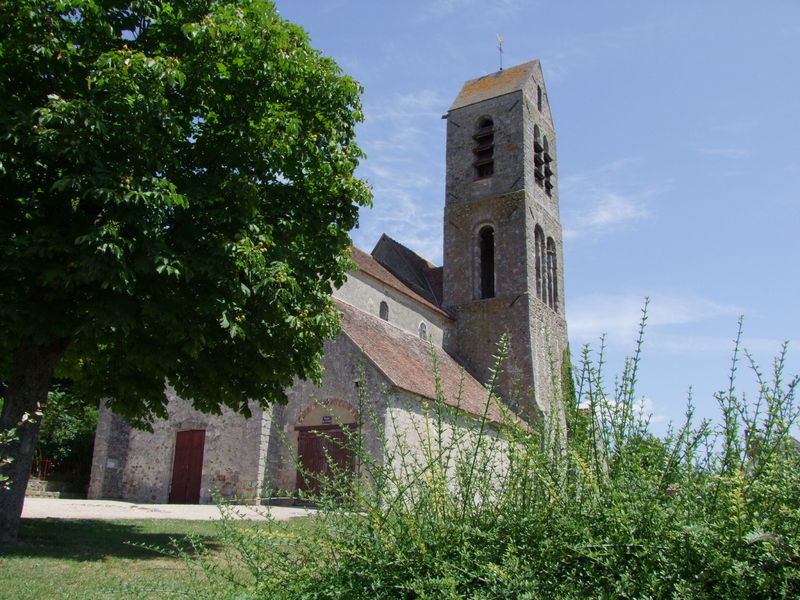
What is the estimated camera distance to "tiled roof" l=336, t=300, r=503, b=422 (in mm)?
16370

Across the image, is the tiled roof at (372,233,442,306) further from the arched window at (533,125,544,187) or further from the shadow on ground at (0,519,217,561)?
the shadow on ground at (0,519,217,561)

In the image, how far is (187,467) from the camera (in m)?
18.1

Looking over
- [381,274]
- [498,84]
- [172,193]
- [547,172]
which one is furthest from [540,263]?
[172,193]

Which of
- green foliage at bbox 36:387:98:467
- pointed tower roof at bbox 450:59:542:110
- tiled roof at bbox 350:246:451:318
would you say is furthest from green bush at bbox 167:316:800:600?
pointed tower roof at bbox 450:59:542:110

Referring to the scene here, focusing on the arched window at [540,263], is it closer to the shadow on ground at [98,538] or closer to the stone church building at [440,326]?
the stone church building at [440,326]

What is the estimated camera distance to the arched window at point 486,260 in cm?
2627

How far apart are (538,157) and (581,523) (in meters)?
25.9

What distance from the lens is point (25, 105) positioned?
748 cm

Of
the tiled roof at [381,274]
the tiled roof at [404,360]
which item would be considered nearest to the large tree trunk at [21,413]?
the tiled roof at [404,360]

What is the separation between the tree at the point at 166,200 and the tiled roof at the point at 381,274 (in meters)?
10.8

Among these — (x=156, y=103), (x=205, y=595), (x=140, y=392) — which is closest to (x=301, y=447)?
(x=140, y=392)

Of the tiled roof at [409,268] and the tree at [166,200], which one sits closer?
the tree at [166,200]

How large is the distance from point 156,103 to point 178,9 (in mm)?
1947

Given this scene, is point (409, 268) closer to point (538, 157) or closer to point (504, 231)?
point (504, 231)
